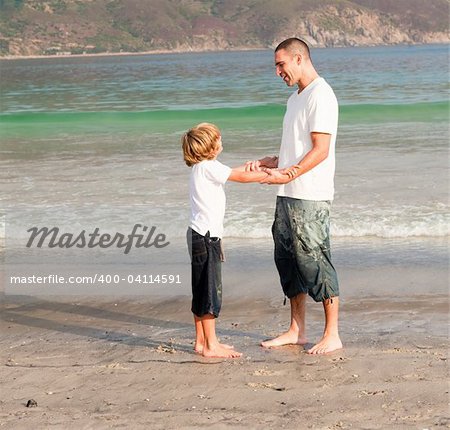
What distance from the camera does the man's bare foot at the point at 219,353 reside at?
4922 mm

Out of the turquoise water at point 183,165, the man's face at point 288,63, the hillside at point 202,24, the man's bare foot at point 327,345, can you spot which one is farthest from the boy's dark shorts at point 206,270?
the hillside at point 202,24

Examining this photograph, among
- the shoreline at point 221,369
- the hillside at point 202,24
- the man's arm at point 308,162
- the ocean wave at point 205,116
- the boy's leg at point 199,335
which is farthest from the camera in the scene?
the hillside at point 202,24

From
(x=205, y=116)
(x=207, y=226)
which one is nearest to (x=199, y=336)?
(x=207, y=226)

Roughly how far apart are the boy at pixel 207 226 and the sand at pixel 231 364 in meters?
0.16

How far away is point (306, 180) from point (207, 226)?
569 millimetres

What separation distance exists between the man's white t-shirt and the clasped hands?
13 centimetres

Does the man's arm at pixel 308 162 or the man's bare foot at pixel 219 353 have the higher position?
the man's arm at pixel 308 162

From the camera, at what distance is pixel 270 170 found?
4801 mm

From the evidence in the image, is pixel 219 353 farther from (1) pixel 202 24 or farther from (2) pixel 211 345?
(1) pixel 202 24

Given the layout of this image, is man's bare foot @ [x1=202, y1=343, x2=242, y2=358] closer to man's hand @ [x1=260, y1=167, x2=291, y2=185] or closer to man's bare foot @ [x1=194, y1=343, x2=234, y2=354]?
man's bare foot @ [x1=194, y1=343, x2=234, y2=354]

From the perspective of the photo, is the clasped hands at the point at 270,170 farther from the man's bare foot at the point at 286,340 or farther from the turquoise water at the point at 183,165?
the turquoise water at the point at 183,165

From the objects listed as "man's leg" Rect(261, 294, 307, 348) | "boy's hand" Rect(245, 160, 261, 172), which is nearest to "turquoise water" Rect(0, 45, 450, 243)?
"man's leg" Rect(261, 294, 307, 348)

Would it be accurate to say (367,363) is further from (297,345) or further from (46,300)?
(46,300)

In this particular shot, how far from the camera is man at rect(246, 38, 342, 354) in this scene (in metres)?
4.77
